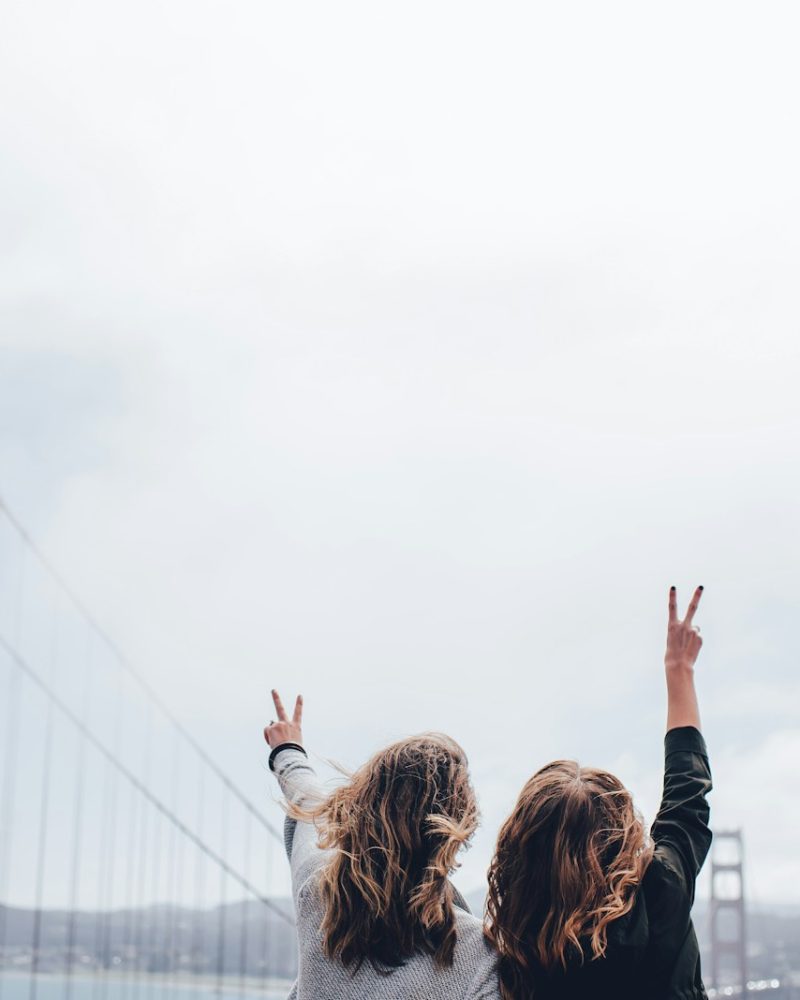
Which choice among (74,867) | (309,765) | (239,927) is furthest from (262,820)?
(309,765)

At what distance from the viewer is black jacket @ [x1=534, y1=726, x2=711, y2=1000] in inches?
74.2

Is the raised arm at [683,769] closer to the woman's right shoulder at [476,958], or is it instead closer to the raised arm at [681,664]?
the raised arm at [681,664]

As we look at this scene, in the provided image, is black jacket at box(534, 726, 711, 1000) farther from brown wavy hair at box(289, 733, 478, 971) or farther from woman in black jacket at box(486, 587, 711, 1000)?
brown wavy hair at box(289, 733, 478, 971)

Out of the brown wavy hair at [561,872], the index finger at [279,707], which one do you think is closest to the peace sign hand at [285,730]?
the index finger at [279,707]

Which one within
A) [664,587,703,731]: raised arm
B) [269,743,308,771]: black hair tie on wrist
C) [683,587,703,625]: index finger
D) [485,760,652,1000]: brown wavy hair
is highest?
[683,587,703,625]: index finger

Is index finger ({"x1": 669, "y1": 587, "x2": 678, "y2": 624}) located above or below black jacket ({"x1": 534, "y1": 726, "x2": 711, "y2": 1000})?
above

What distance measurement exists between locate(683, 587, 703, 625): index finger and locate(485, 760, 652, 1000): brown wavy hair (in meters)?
0.33

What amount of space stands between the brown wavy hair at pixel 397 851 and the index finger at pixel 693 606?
1.49 feet

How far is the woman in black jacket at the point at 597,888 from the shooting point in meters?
1.89

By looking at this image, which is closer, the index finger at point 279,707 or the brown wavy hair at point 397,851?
the brown wavy hair at point 397,851

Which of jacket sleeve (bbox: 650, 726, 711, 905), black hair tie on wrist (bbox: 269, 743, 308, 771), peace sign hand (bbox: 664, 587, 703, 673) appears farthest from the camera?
black hair tie on wrist (bbox: 269, 743, 308, 771)

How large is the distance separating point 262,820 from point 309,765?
2679 cm

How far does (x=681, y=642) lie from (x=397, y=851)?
2.04 feet

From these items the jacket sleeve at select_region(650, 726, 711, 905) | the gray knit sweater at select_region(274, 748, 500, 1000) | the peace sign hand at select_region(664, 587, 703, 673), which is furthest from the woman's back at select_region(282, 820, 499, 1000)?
the peace sign hand at select_region(664, 587, 703, 673)
